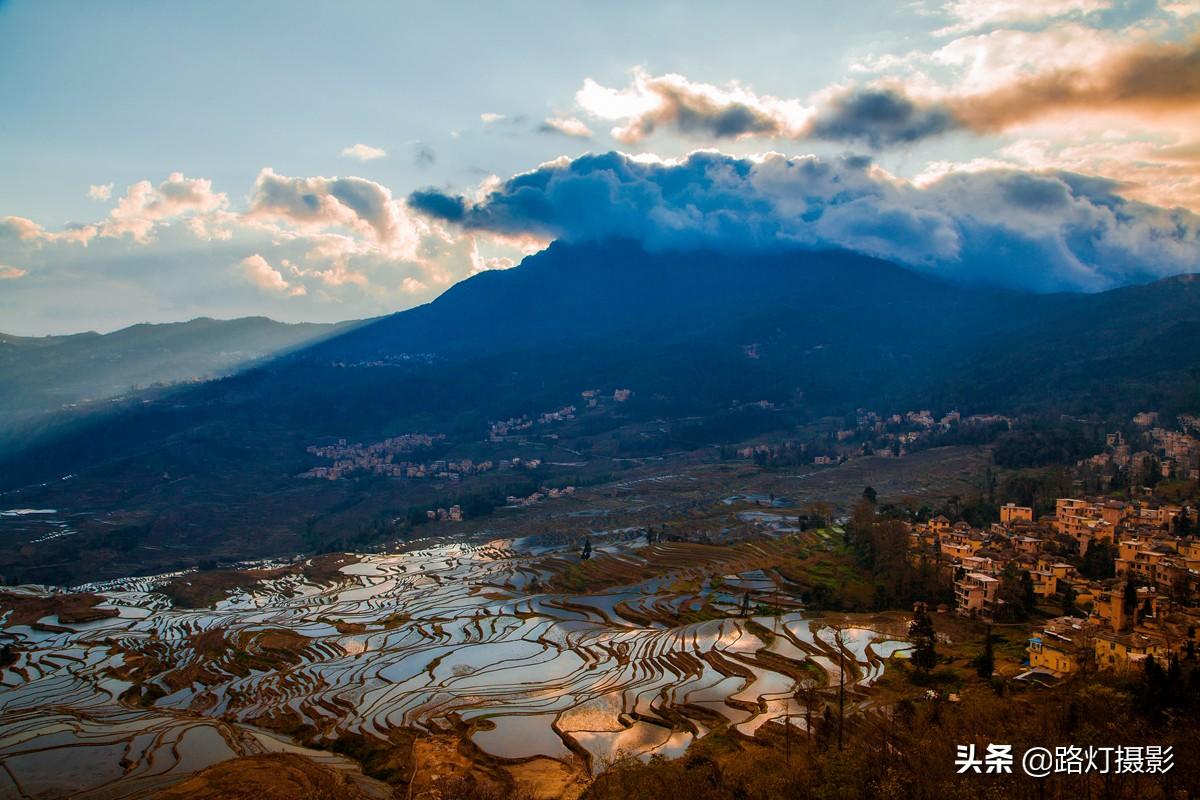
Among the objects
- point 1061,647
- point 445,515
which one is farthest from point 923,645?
point 445,515

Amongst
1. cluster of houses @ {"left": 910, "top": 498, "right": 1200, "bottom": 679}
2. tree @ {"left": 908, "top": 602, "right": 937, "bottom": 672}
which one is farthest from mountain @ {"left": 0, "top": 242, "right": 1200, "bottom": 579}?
tree @ {"left": 908, "top": 602, "right": 937, "bottom": 672}

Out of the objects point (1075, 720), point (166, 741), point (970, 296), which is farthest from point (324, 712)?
point (970, 296)

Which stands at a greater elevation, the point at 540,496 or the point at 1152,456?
the point at 1152,456

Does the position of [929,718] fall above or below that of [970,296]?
below

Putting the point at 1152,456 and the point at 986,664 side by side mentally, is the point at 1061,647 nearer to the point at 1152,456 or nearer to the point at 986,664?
the point at 986,664

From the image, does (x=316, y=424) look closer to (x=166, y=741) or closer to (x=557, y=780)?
(x=166, y=741)

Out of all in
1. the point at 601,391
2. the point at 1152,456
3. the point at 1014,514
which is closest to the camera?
the point at 1014,514
